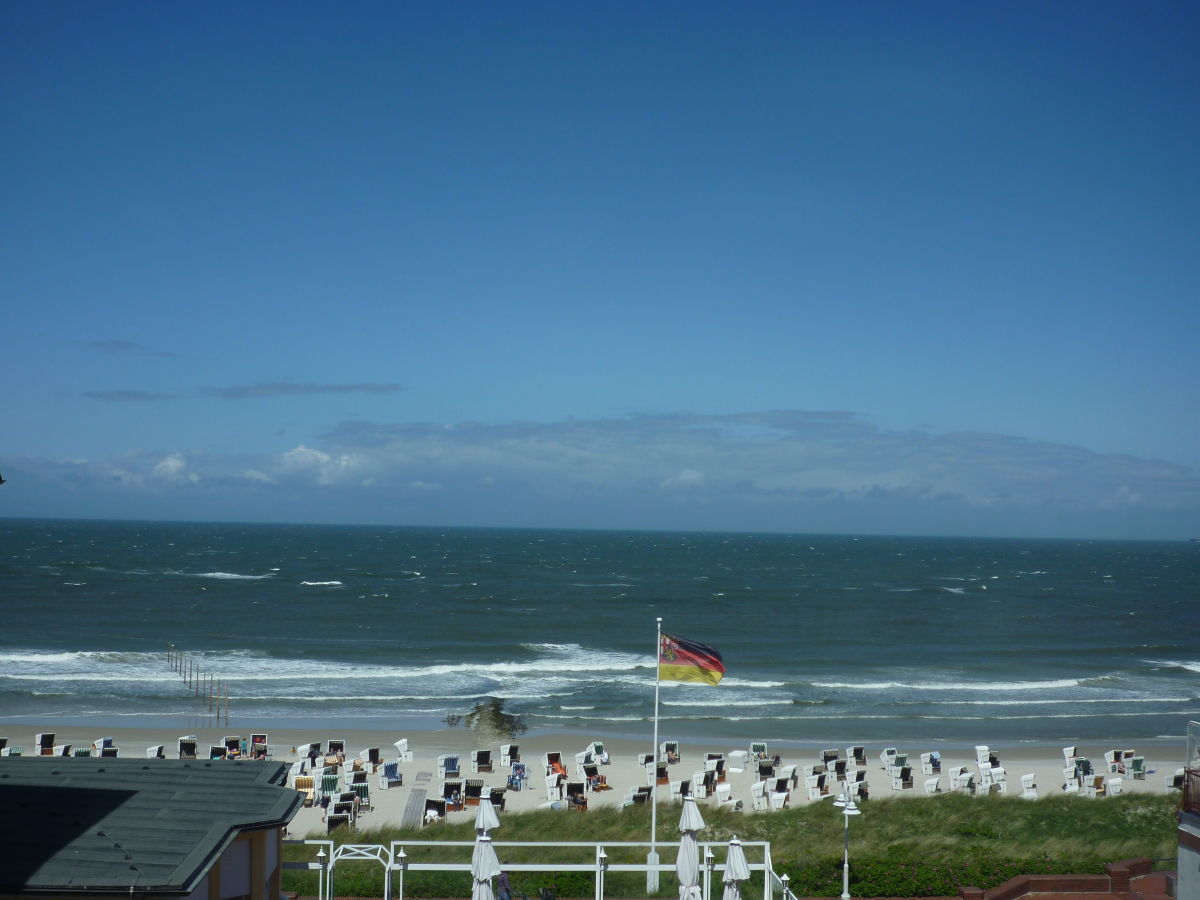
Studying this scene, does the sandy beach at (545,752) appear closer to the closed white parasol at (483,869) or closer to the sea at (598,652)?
the sea at (598,652)

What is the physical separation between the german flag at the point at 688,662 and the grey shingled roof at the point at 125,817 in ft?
27.7

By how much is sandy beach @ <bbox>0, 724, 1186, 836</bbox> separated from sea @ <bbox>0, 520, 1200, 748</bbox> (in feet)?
5.47

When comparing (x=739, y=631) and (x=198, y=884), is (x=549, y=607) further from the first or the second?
(x=198, y=884)

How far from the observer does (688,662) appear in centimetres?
1677

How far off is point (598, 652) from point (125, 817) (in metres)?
47.1

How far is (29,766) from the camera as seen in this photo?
8.97 m

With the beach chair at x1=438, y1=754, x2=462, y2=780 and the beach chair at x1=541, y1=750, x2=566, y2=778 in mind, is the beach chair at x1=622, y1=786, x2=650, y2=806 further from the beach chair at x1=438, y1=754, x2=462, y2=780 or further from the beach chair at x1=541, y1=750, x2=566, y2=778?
the beach chair at x1=438, y1=754, x2=462, y2=780

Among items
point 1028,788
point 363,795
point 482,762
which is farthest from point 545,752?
point 1028,788

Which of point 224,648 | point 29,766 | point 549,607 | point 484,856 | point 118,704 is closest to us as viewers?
point 29,766

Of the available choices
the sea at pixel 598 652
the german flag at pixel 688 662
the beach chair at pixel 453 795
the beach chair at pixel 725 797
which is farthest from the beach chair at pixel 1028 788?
the beach chair at pixel 453 795

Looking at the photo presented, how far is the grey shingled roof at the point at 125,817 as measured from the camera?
22.0 feet

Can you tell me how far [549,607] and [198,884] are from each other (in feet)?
224

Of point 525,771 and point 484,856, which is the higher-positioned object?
point 484,856

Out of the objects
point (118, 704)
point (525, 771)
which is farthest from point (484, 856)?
point (118, 704)
